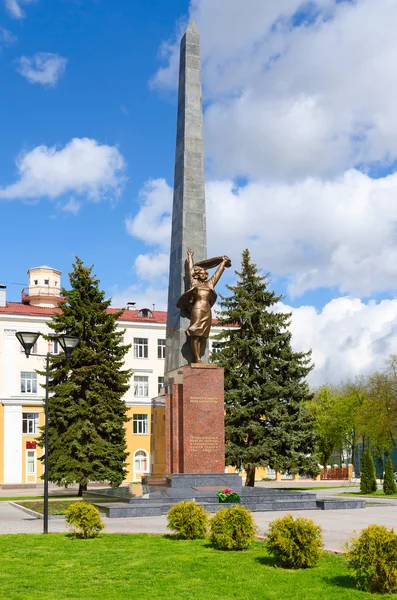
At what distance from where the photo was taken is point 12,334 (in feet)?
149

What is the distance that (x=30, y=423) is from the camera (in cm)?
4516

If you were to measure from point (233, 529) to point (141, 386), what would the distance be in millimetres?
38882

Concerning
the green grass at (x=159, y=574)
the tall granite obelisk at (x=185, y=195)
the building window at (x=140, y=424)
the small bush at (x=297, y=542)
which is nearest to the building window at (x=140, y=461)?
the building window at (x=140, y=424)

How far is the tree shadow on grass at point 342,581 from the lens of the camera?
305 inches

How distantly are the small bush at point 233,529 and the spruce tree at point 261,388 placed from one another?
18.8 meters

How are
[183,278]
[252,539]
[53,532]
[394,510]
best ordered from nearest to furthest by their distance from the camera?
[252,539]
[53,532]
[394,510]
[183,278]

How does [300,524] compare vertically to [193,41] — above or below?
below

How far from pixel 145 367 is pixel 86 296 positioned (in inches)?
746

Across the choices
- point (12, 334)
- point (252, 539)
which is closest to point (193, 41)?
point (252, 539)

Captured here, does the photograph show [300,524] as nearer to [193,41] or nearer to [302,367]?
[193,41]

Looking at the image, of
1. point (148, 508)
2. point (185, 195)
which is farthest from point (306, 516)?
point (185, 195)

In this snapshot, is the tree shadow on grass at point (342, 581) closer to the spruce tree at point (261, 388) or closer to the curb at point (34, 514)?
the curb at point (34, 514)

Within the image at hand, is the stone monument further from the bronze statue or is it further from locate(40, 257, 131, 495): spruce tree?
locate(40, 257, 131, 495): spruce tree

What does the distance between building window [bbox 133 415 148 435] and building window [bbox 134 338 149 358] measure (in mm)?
4019
